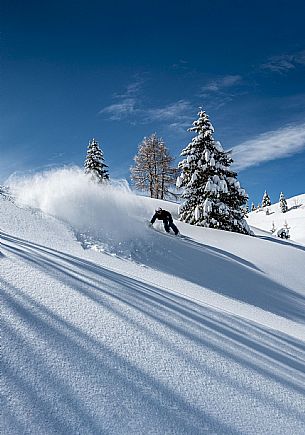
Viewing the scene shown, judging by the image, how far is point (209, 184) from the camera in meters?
19.5

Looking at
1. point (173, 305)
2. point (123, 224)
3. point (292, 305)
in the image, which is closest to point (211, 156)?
point (123, 224)

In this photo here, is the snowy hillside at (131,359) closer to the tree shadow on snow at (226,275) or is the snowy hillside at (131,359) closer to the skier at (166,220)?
the tree shadow on snow at (226,275)

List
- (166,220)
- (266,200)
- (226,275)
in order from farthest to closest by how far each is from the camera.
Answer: (266,200) → (166,220) → (226,275)

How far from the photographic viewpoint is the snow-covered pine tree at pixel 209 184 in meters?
19.5

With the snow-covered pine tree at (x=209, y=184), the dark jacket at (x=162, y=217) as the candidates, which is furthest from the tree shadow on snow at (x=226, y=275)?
the snow-covered pine tree at (x=209, y=184)

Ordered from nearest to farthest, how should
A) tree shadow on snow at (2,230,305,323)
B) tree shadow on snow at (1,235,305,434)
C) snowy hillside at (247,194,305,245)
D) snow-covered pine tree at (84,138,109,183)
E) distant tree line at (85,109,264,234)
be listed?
tree shadow on snow at (1,235,305,434) < tree shadow on snow at (2,230,305,323) < distant tree line at (85,109,264,234) < snow-covered pine tree at (84,138,109,183) < snowy hillside at (247,194,305,245)

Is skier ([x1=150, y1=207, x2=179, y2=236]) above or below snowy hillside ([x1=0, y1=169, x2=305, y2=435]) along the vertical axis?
above

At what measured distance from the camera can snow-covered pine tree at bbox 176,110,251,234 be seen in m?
19.5

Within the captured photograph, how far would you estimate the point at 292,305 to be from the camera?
9.06 m

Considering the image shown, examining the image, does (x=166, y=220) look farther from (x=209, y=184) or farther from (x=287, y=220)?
(x=287, y=220)

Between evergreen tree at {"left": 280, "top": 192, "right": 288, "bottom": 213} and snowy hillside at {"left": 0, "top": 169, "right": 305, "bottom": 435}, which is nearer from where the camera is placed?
snowy hillside at {"left": 0, "top": 169, "right": 305, "bottom": 435}

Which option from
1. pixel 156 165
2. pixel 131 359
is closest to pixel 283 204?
pixel 156 165

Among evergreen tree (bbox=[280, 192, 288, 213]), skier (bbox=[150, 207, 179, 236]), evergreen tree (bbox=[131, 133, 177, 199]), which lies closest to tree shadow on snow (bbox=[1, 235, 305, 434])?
skier (bbox=[150, 207, 179, 236])

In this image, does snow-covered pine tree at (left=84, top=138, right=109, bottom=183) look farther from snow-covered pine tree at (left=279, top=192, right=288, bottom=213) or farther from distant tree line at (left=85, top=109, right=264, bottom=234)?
snow-covered pine tree at (left=279, top=192, right=288, bottom=213)
